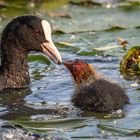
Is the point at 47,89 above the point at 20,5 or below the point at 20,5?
below

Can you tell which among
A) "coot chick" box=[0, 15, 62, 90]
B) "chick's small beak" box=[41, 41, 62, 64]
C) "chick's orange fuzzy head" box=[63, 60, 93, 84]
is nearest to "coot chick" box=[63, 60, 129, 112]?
"chick's orange fuzzy head" box=[63, 60, 93, 84]

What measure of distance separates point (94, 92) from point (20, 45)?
209 centimetres

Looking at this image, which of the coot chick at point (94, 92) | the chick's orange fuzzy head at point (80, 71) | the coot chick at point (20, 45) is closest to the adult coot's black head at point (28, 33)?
the coot chick at point (20, 45)

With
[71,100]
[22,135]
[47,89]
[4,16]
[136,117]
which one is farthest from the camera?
[4,16]

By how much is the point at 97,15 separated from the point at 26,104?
4.29 metres

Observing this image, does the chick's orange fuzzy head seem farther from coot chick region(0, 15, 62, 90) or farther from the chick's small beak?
coot chick region(0, 15, 62, 90)

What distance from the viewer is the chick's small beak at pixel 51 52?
920cm

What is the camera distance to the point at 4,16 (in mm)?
12938

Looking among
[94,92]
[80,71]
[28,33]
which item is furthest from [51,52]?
[94,92]

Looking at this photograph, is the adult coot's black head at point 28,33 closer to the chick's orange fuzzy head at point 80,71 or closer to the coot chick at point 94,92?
the chick's orange fuzzy head at point 80,71

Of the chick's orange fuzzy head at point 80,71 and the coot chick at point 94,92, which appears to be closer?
the coot chick at point 94,92

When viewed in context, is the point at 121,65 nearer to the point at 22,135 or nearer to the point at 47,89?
the point at 47,89

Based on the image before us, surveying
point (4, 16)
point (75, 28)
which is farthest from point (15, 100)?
point (4, 16)

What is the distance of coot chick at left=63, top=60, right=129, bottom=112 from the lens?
7891 millimetres
